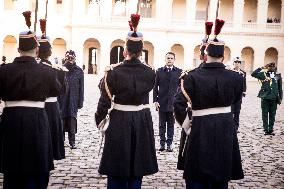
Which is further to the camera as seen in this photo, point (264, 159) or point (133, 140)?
point (264, 159)

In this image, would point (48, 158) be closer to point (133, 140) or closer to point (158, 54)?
point (133, 140)

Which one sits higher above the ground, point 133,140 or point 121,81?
point 121,81

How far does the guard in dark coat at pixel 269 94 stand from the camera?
12.2 m

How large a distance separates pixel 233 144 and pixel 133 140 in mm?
1164

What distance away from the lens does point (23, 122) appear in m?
4.74

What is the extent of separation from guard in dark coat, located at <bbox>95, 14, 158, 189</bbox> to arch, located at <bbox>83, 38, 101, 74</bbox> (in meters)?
37.3

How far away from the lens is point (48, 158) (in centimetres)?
498

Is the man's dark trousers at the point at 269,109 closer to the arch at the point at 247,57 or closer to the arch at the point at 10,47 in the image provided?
the arch at the point at 247,57

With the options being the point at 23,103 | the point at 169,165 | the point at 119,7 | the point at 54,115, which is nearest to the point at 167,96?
the point at 169,165

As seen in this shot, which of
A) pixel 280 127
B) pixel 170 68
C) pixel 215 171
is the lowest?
pixel 280 127

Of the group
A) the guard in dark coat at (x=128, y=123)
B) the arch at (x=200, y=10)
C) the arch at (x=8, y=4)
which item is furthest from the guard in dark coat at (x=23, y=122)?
the arch at (x=200, y=10)

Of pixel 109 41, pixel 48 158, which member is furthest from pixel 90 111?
pixel 109 41

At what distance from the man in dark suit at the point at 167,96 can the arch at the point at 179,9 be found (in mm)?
34758

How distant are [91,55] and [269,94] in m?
32.4
